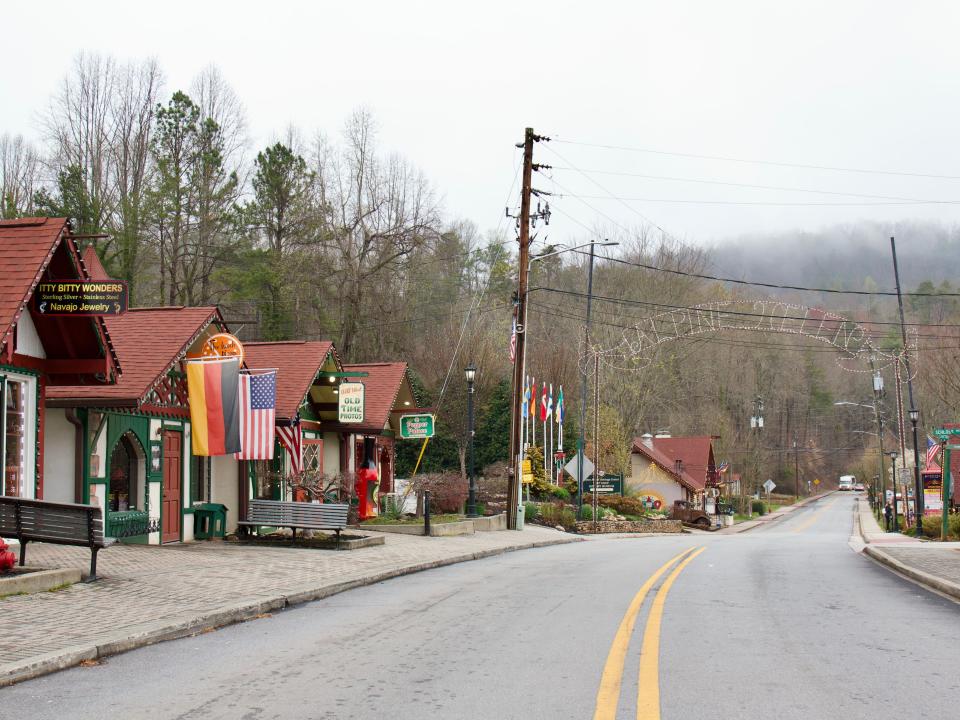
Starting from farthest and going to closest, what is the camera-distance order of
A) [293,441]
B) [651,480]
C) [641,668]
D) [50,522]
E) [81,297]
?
[651,480] < [293,441] < [81,297] < [50,522] < [641,668]

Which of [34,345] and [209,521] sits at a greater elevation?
[34,345]

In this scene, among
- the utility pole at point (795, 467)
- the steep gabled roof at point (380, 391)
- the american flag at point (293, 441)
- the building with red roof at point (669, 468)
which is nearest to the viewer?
the american flag at point (293, 441)

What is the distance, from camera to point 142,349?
803 inches

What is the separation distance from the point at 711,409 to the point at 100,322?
67.8 metres

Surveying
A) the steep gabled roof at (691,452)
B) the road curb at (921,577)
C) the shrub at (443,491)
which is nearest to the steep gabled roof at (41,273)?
the road curb at (921,577)

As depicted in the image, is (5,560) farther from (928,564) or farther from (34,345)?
(928,564)

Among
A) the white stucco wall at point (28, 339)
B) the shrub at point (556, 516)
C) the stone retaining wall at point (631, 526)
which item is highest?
the white stucco wall at point (28, 339)

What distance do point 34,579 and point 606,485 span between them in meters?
38.7

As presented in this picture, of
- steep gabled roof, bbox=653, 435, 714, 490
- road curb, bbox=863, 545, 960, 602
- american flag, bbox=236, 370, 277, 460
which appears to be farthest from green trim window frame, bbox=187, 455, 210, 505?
steep gabled roof, bbox=653, 435, 714, 490

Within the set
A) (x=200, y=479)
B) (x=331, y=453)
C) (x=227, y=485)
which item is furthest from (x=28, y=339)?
(x=331, y=453)

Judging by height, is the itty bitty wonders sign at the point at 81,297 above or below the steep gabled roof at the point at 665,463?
above

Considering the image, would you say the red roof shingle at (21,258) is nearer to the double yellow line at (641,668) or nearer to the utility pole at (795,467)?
the double yellow line at (641,668)

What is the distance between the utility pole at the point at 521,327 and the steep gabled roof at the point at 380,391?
161 inches

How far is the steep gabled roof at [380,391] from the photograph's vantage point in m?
31.5
